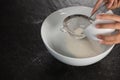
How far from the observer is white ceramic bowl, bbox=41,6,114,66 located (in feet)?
2.27

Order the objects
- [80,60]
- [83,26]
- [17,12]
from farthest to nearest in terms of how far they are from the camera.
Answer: [17,12]
[83,26]
[80,60]

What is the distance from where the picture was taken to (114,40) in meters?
0.71

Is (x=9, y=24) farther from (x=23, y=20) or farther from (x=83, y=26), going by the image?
(x=83, y=26)

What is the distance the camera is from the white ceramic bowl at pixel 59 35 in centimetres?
69

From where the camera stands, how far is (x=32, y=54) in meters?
0.78

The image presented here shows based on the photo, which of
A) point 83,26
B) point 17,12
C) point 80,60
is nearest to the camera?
point 80,60

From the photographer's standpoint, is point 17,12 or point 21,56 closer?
point 21,56

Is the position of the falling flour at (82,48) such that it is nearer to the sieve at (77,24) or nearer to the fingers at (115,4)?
the sieve at (77,24)

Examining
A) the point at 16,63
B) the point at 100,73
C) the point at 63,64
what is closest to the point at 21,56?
the point at 16,63

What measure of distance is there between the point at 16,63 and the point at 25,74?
5 cm

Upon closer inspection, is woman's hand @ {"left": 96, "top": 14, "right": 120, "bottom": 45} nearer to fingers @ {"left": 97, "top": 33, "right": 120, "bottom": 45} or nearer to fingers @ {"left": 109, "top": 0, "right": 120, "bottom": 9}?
fingers @ {"left": 97, "top": 33, "right": 120, "bottom": 45}

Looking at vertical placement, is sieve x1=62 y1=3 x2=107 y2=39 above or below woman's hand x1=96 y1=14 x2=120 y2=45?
below

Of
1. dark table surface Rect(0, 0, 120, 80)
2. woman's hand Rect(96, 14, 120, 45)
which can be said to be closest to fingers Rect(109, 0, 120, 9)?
dark table surface Rect(0, 0, 120, 80)

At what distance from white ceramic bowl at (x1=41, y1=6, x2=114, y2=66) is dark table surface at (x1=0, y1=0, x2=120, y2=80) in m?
A: 0.04
